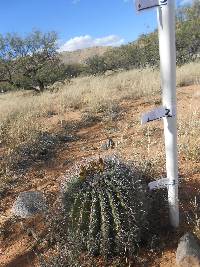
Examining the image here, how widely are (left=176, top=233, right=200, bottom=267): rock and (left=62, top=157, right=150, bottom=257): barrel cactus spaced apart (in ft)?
1.22

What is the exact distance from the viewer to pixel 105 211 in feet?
11.4

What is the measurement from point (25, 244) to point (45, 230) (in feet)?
0.78

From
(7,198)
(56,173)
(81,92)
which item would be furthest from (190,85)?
(7,198)

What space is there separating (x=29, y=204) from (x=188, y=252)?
1966mm

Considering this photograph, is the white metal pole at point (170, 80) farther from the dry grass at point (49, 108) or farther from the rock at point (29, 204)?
the dry grass at point (49, 108)

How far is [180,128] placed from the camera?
643cm

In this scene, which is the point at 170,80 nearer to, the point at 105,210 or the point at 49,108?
the point at 105,210

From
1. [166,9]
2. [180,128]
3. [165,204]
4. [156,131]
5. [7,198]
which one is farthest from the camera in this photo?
[156,131]

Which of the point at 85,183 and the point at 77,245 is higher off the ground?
the point at 85,183

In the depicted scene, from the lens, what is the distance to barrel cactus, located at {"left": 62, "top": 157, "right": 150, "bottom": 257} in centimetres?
351

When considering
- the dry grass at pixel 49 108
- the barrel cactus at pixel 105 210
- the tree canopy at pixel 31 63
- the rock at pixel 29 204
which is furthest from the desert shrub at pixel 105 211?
the tree canopy at pixel 31 63

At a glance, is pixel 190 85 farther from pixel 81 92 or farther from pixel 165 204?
pixel 165 204

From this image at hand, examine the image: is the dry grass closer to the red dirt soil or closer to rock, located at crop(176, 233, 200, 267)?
the red dirt soil

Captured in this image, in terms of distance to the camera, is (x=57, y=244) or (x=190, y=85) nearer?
(x=57, y=244)
